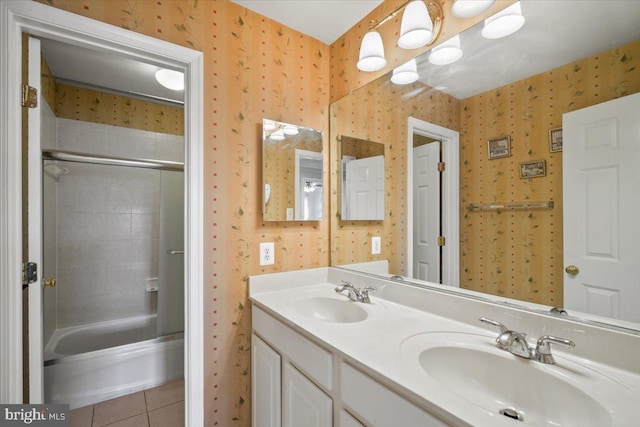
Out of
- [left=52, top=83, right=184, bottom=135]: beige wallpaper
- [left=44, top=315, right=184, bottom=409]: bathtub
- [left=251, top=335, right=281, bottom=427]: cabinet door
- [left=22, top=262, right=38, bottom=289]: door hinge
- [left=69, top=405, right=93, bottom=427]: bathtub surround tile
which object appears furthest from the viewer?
[left=52, top=83, right=184, bottom=135]: beige wallpaper

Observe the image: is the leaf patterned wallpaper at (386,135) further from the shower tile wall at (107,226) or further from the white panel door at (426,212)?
the shower tile wall at (107,226)

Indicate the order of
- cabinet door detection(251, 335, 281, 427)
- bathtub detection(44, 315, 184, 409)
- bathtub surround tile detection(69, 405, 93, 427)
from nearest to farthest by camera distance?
cabinet door detection(251, 335, 281, 427), bathtub surround tile detection(69, 405, 93, 427), bathtub detection(44, 315, 184, 409)

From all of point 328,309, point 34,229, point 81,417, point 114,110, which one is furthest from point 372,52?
point 81,417

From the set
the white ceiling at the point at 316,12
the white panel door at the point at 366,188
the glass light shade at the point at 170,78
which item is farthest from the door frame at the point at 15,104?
the white panel door at the point at 366,188

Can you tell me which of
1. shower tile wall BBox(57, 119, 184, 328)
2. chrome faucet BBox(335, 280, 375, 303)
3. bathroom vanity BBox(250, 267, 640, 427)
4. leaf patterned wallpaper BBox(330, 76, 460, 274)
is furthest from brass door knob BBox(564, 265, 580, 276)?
shower tile wall BBox(57, 119, 184, 328)

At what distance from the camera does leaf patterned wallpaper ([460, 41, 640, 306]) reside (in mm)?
826

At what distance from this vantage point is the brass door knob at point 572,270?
0.87m

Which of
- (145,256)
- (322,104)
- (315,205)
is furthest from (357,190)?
(145,256)

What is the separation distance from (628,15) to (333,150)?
4.25 feet

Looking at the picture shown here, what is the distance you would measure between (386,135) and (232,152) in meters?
0.83

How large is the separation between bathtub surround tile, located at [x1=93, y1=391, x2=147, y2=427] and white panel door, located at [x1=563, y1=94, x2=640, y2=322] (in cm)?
243

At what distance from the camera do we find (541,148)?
926 millimetres

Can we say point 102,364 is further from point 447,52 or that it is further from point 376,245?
point 447,52

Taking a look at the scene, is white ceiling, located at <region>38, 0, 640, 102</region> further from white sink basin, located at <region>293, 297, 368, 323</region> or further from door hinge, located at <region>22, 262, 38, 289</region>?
door hinge, located at <region>22, 262, 38, 289</region>
